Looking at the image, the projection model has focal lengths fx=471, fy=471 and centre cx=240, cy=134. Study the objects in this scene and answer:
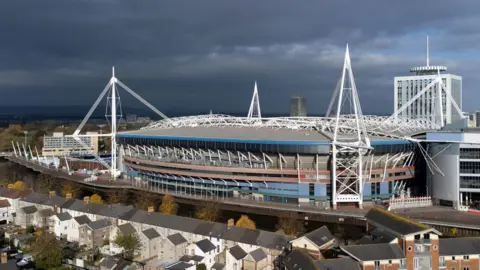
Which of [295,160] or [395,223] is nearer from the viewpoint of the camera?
[395,223]

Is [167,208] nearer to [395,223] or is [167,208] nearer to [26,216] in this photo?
[26,216]

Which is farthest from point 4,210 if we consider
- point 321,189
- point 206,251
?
point 321,189

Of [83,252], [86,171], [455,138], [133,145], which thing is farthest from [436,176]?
[86,171]

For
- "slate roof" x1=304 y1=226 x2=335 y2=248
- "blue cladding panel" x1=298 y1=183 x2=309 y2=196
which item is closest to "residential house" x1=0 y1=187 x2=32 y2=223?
"blue cladding panel" x1=298 y1=183 x2=309 y2=196

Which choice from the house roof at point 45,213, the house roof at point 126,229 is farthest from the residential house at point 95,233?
the house roof at point 45,213

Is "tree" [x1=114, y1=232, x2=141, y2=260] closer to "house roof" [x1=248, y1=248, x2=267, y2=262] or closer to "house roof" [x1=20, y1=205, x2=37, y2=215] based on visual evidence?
"house roof" [x1=248, y1=248, x2=267, y2=262]

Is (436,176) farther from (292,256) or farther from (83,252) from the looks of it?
(83,252)

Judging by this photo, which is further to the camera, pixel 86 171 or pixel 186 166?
pixel 86 171
